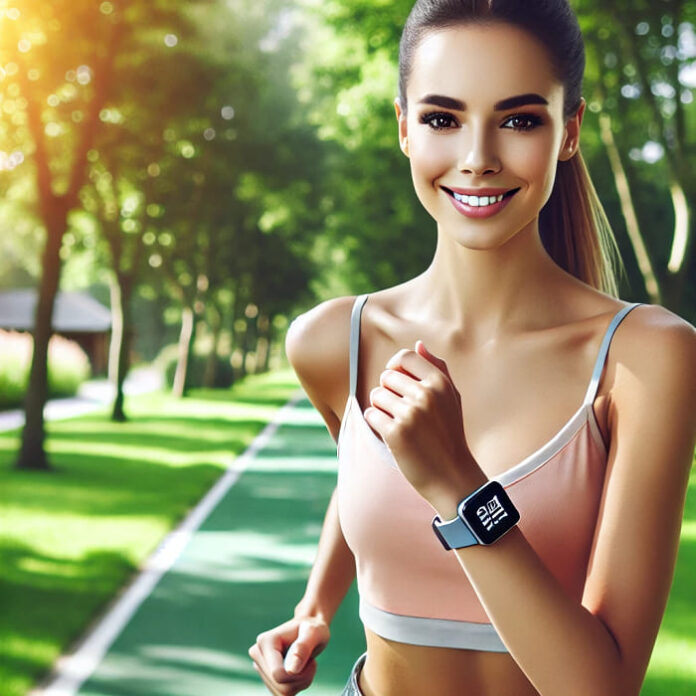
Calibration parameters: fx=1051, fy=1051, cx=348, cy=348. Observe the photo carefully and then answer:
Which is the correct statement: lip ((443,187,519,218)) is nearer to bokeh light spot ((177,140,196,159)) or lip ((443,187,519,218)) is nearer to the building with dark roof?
bokeh light spot ((177,140,196,159))

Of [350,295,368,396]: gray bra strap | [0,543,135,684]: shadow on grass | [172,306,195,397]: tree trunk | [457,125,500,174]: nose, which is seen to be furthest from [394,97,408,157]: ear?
[172,306,195,397]: tree trunk

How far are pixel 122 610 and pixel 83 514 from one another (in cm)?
408

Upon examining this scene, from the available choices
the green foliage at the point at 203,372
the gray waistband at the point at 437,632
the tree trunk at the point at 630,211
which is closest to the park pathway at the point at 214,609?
the gray waistband at the point at 437,632

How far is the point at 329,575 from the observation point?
7.69 ft

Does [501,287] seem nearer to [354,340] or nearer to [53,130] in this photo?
[354,340]

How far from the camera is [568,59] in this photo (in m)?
1.87

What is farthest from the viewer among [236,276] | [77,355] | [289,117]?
[236,276]

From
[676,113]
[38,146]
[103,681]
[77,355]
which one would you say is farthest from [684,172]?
[77,355]

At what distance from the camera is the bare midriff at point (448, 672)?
1878 millimetres

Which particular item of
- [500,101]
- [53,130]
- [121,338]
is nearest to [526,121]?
[500,101]

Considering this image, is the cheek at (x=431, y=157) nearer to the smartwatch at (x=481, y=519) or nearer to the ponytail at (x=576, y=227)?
the ponytail at (x=576, y=227)

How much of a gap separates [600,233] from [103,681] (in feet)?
16.3

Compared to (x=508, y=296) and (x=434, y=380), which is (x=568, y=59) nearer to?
(x=508, y=296)

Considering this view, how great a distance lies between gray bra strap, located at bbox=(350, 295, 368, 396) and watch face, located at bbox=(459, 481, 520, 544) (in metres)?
0.56
